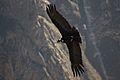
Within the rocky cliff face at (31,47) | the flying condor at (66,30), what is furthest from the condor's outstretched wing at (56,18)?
the rocky cliff face at (31,47)

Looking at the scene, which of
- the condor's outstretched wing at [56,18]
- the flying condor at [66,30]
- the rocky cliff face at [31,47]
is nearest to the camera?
the flying condor at [66,30]

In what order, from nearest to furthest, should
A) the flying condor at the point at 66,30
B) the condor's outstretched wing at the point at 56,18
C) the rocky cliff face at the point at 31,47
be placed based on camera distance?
the flying condor at the point at 66,30 → the condor's outstretched wing at the point at 56,18 → the rocky cliff face at the point at 31,47

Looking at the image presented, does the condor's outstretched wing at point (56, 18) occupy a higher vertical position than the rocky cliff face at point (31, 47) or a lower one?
lower

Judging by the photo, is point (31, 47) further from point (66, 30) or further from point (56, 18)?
point (66, 30)

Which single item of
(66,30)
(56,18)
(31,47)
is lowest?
(66,30)

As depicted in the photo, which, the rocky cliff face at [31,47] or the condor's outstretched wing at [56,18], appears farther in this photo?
the rocky cliff face at [31,47]

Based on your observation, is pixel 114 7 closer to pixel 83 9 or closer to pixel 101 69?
pixel 83 9

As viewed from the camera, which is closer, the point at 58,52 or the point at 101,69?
the point at 58,52

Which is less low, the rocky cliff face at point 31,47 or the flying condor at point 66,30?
the rocky cliff face at point 31,47

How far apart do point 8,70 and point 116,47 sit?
73.9 ft

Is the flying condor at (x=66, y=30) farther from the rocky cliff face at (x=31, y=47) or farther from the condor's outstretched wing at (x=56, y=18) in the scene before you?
the rocky cliff face at (x=31, y=47)

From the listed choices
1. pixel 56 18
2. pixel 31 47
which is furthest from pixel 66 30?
pixel 31 47

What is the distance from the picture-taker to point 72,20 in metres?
67.9

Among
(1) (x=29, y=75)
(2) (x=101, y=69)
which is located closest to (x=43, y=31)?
(1) (x=29, y=75)
